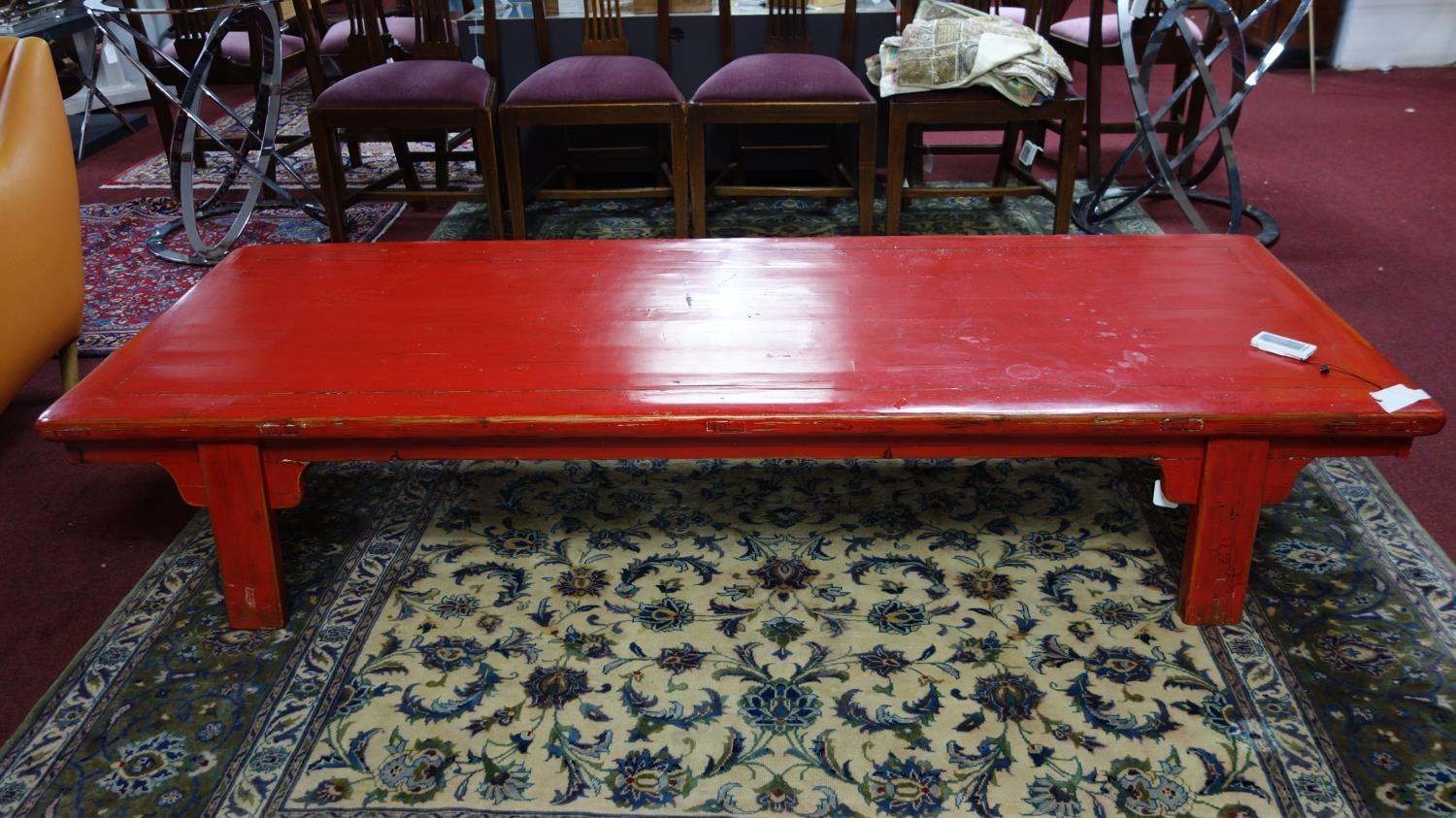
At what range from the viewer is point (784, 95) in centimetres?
314

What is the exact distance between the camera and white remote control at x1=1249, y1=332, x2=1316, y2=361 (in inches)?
→ 70.7

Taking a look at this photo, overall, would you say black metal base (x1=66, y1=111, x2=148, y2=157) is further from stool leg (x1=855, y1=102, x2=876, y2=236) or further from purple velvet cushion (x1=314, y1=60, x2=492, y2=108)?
stool leg (x1=855, y1=102, x2=876, y2=236)

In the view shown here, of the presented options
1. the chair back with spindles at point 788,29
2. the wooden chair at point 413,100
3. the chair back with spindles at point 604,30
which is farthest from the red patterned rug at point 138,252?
the chair back with spindles at point 788,29

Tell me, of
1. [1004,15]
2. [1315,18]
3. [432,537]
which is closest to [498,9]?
[1004,15]

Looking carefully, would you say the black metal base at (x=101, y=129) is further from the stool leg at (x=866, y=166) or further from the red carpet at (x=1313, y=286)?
the stool leg at (x=866, y=166)

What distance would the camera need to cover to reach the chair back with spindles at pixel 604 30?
11.2 ft

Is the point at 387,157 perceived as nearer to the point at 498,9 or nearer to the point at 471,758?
the point at 498,9

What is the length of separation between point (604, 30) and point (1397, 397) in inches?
97.7

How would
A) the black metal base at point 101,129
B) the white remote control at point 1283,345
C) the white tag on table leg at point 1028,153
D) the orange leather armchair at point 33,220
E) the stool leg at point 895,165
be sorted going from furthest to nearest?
the black metal base at point 101,129
the white tag on table leg at point 1028,153
the stool leg at point 895,165
the orange leather armchair at point 33,220
the white remote control at point 1283,345

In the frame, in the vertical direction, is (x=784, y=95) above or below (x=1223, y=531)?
above

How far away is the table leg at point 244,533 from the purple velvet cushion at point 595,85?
5.52 feet

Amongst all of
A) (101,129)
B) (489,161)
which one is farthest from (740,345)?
(101,129)

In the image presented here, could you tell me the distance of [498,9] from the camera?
11.8ft

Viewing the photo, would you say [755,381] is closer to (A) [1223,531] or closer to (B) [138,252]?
(A) [1223,531]
